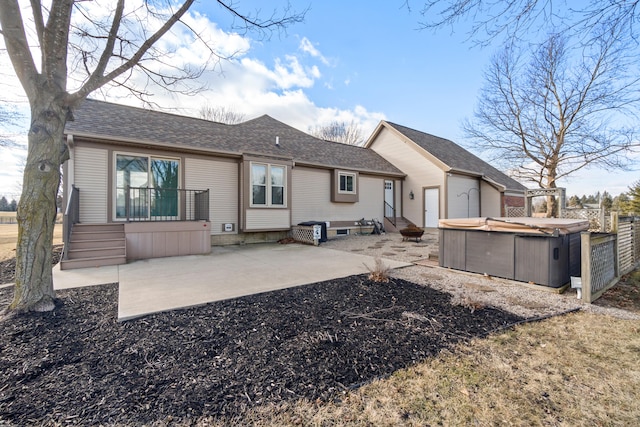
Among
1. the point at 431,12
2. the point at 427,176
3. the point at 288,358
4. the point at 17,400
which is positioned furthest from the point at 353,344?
the point at 427,176

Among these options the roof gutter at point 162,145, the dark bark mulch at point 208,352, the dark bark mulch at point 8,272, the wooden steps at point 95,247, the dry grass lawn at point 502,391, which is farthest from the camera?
the roof gutter at point 162,145

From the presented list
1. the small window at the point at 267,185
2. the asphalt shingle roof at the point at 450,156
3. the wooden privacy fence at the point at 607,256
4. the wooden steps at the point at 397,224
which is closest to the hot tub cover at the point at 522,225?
the wooden privacy fence at the point at 607,256

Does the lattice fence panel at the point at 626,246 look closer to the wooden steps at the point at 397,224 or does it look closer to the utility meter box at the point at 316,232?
the utility meter box at the point at 316,232

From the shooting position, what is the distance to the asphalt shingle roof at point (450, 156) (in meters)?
15.0

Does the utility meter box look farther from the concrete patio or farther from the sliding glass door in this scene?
the sliding glass door

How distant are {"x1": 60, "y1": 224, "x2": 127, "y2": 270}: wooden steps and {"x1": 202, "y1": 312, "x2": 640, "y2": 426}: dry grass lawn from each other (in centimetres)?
639

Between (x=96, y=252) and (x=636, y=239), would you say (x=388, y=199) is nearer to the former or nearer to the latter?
(x=636, y=239)

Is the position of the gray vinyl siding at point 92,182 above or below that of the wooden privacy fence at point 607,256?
above

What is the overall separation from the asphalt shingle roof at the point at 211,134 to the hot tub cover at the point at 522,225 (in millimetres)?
6783

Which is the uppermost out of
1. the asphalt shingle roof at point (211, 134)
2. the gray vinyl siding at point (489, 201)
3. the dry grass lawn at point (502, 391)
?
the asphalt shingle roof at point (211, 134)

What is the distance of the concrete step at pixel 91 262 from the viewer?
601 centimetres

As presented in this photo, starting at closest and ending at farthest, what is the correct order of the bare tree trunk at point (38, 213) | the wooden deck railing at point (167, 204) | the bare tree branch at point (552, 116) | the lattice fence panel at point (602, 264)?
the bare tree trunk at point (38, 213) → the lattice fence panel at point (602, 264) → the wooden deck railing at point (167, 204) → the bare tree branch at point (552, 116)

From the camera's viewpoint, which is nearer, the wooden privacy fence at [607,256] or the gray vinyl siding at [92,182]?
the wooden privacy fence at [607,256]

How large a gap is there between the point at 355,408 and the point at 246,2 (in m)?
6.25
